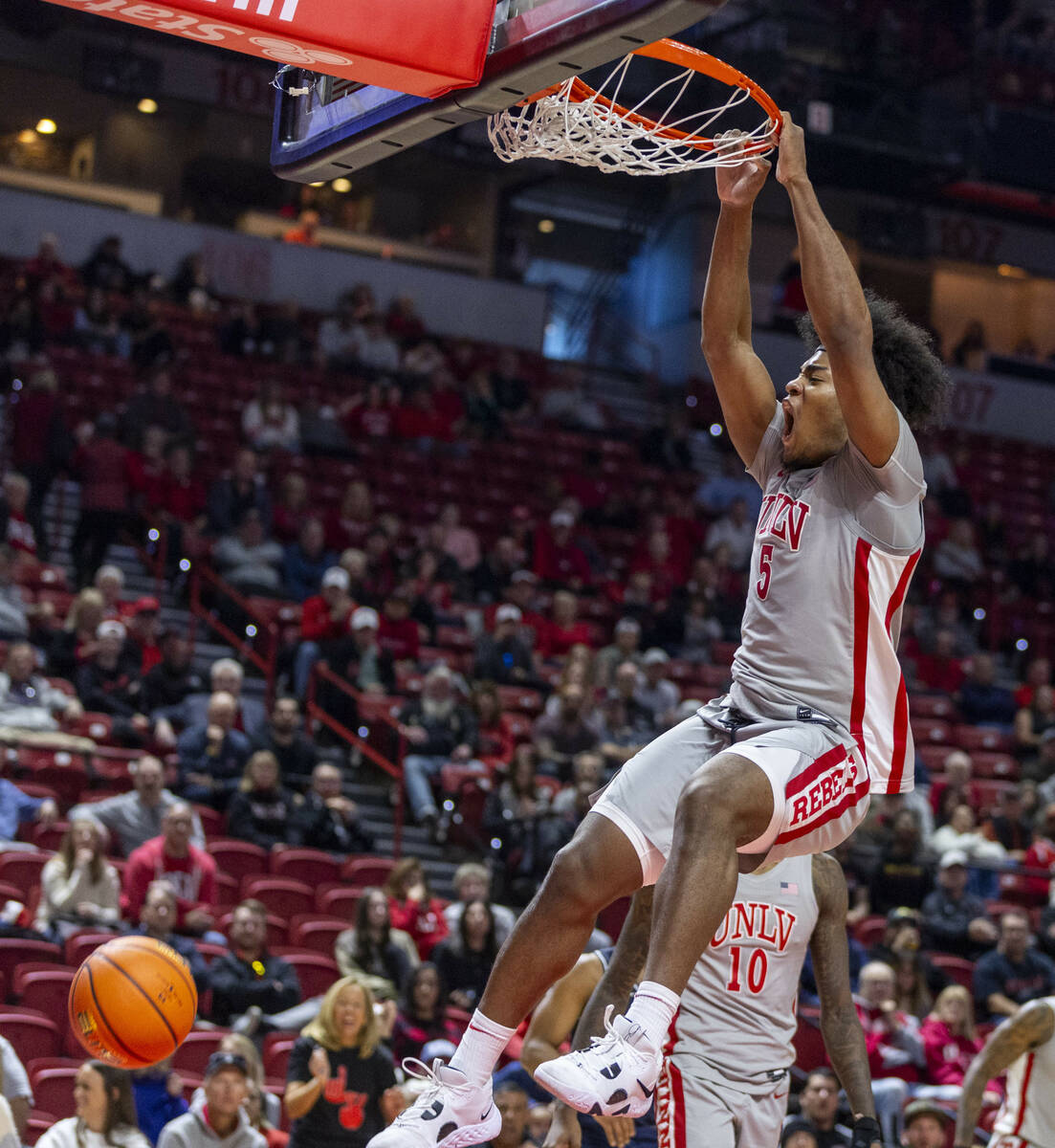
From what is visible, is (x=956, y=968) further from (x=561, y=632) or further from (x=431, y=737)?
(x=561, y=632)

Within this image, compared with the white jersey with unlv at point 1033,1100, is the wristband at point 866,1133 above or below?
above

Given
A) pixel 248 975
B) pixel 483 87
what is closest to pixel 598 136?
pixel 483 87

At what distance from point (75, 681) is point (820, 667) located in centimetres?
864

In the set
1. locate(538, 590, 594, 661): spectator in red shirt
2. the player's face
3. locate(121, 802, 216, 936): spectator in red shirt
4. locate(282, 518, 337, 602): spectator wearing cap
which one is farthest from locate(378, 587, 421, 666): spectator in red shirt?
the player's face

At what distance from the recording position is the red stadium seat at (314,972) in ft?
31.1

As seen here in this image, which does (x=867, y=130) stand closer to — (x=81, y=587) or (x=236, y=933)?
(x=81, y=587)

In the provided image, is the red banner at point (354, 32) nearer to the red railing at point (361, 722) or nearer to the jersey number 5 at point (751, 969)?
Answer: the jersey number 5 at point (751, 969)

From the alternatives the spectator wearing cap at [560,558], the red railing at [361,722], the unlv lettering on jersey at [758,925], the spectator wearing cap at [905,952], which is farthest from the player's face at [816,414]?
the spectator wearing cap at [560,558]

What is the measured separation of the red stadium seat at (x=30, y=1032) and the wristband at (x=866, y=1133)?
4641 millimetres

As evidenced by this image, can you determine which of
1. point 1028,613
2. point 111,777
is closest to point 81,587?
point 111,777

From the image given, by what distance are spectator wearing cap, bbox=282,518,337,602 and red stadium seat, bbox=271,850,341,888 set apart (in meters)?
3.70

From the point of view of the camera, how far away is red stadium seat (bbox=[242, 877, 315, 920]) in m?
10.2

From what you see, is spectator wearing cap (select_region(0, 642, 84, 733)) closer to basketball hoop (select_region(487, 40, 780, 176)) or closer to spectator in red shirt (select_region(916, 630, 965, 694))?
basketball hoop (select_region(487, 40, 780, 176))

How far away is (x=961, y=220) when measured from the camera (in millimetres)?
25125
